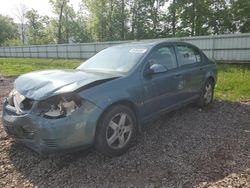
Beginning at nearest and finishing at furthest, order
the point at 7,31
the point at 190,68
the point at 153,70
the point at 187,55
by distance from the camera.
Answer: the point at 153,70
the point at 190,68
the point at 187,55
the point at 7,31

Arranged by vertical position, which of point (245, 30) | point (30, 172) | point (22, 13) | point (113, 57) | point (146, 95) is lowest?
point (30, 172)

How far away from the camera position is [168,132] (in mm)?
4438

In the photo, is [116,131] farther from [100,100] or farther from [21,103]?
[21,103]

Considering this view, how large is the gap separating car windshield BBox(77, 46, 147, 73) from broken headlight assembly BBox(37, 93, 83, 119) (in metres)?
1.08

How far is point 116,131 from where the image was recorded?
3584mm

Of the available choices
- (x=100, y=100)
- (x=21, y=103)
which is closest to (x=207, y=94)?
(x=100, y=100)

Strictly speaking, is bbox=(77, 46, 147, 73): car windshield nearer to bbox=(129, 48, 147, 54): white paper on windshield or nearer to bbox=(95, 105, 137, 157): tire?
bbox=(129, 48, 147, 54): white paper on windshield

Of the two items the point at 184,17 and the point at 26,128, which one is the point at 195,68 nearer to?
the point at 26,128

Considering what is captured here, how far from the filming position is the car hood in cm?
324

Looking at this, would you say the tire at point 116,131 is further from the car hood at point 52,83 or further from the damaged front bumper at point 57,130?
the car hood at point 52,83

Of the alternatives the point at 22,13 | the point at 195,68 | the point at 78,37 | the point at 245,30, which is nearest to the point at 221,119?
the point at 195,68

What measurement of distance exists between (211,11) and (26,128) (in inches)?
1078

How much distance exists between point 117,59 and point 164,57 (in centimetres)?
83

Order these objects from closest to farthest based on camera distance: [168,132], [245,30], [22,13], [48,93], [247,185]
A: [247,185] < [48,93] < [168,132] < [245,30] < [22,13]
